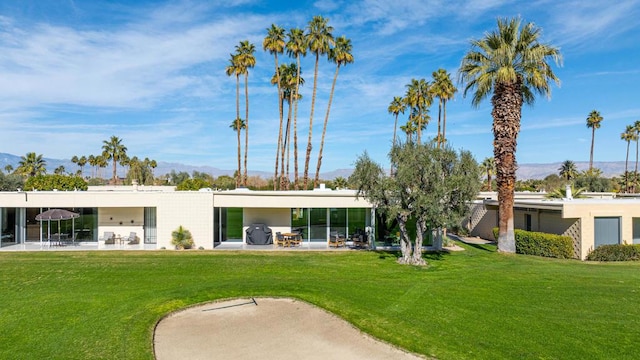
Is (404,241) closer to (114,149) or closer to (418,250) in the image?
(418,250)

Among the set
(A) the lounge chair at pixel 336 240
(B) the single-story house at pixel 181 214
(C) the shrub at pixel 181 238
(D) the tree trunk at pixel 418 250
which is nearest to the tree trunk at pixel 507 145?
(D) the tree trunk at pixel 418 250

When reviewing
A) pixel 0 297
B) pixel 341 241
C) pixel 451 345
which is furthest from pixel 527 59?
pixel 0 297

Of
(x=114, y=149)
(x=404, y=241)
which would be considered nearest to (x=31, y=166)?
(x=114, y=149)

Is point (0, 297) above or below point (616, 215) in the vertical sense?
below

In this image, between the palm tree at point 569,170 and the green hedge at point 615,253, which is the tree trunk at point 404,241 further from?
the palm tree at point 569,170

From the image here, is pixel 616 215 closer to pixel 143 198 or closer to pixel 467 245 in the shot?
pixel 467 245

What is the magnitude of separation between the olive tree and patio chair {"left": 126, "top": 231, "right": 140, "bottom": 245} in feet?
43.8

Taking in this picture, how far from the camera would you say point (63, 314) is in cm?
1107

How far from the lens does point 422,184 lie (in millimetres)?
17484

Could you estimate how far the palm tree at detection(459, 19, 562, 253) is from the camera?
21422mm

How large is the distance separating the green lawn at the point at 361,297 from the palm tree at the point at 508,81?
336cm

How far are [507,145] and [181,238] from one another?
18016 mm

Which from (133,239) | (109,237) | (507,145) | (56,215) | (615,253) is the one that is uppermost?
(507,145)

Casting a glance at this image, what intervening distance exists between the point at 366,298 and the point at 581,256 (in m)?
13.8
